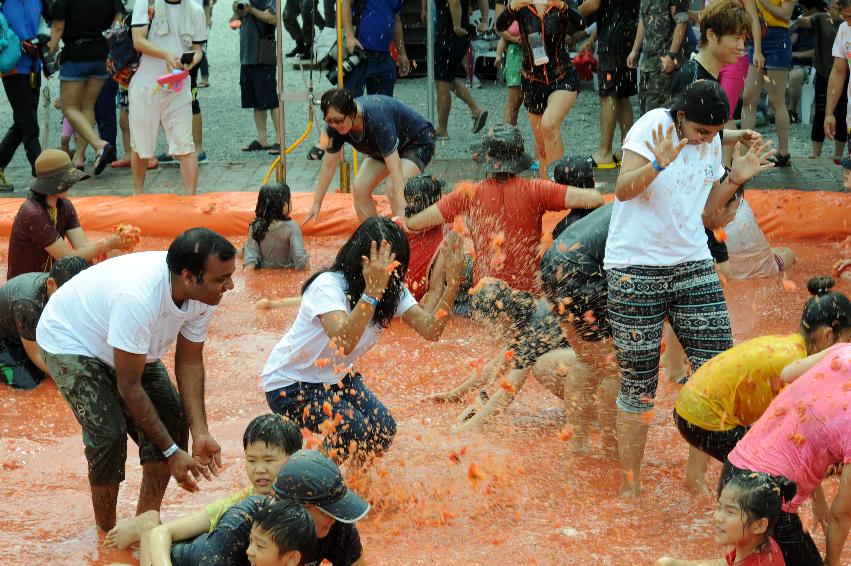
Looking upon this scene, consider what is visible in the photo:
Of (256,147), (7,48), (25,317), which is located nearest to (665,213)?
(25,317)

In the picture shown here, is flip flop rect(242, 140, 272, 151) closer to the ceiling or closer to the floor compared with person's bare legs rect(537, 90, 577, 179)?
closer to the floor

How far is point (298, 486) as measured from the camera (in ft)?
11.8

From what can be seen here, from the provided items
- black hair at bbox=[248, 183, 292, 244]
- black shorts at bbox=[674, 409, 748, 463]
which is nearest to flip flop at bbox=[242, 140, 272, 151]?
black hair at bbox=[248, 183, 292, 244]

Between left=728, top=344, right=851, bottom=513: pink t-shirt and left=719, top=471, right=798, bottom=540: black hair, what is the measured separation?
12 centimetres

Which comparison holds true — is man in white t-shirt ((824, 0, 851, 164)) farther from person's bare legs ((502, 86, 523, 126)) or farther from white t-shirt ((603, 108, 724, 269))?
white t-shirt ((603, 108, 724, 269))

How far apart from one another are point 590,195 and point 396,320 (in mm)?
2027

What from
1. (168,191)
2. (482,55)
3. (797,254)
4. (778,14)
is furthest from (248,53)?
(797,254)

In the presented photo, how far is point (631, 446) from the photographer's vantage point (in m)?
5.07

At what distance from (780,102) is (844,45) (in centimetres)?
82

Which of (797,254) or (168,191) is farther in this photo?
(168,191)

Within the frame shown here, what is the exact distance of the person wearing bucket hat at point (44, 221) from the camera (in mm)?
6812

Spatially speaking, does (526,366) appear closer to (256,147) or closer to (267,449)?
(267,449)

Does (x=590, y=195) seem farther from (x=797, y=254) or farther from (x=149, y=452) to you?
(x=797, y=254)

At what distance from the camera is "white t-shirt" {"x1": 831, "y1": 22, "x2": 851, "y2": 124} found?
32.8 feet
